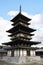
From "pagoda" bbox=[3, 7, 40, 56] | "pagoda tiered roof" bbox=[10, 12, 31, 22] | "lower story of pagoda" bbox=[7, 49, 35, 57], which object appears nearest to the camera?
"lower story of pagoda" bbox=[7, 49, 35, 57]

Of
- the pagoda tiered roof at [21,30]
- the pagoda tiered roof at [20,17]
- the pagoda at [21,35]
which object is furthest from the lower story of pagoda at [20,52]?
the pagoda tiered roof at [20,17]

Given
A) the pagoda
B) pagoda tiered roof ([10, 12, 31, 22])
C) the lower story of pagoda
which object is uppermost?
pagoda tiered roof ([10, 12, 31, 22])

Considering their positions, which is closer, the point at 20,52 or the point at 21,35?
the point at 20,52

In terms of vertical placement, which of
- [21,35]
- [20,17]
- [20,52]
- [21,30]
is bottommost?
[20,52]

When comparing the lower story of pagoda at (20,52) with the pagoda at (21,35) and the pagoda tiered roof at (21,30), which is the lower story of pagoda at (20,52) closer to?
the pagoda at (21,35)

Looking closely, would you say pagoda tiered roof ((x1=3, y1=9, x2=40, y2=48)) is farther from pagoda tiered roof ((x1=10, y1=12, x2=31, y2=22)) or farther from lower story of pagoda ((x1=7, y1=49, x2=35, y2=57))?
lower story of pagoda ((x1=7, y1=49, x2=35, y2=57))

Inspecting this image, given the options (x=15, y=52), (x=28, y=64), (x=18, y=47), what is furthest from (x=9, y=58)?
(x=28, y=64)

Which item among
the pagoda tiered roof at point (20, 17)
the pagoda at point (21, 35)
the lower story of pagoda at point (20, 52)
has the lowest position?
the lower story of pagoda at point (20, 52)

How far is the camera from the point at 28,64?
27953mm

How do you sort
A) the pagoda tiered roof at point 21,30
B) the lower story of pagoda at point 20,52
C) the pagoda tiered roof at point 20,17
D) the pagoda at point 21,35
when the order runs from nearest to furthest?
the lower story of pagoda at point 20,52
the pagoda at point 21,35
the pagoda tiered roof at point 21,30
the pagoda tiered roof at point 20,17

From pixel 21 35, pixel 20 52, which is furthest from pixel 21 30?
pixel 20 52

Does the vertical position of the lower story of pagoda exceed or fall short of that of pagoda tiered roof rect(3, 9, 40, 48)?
it falls short

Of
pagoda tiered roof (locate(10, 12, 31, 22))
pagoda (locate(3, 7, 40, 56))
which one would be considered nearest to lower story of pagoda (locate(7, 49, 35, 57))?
pagoda (locate(3, 7, 40, 56))

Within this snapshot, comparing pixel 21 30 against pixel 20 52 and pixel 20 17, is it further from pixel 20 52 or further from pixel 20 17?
pixel 20 52
